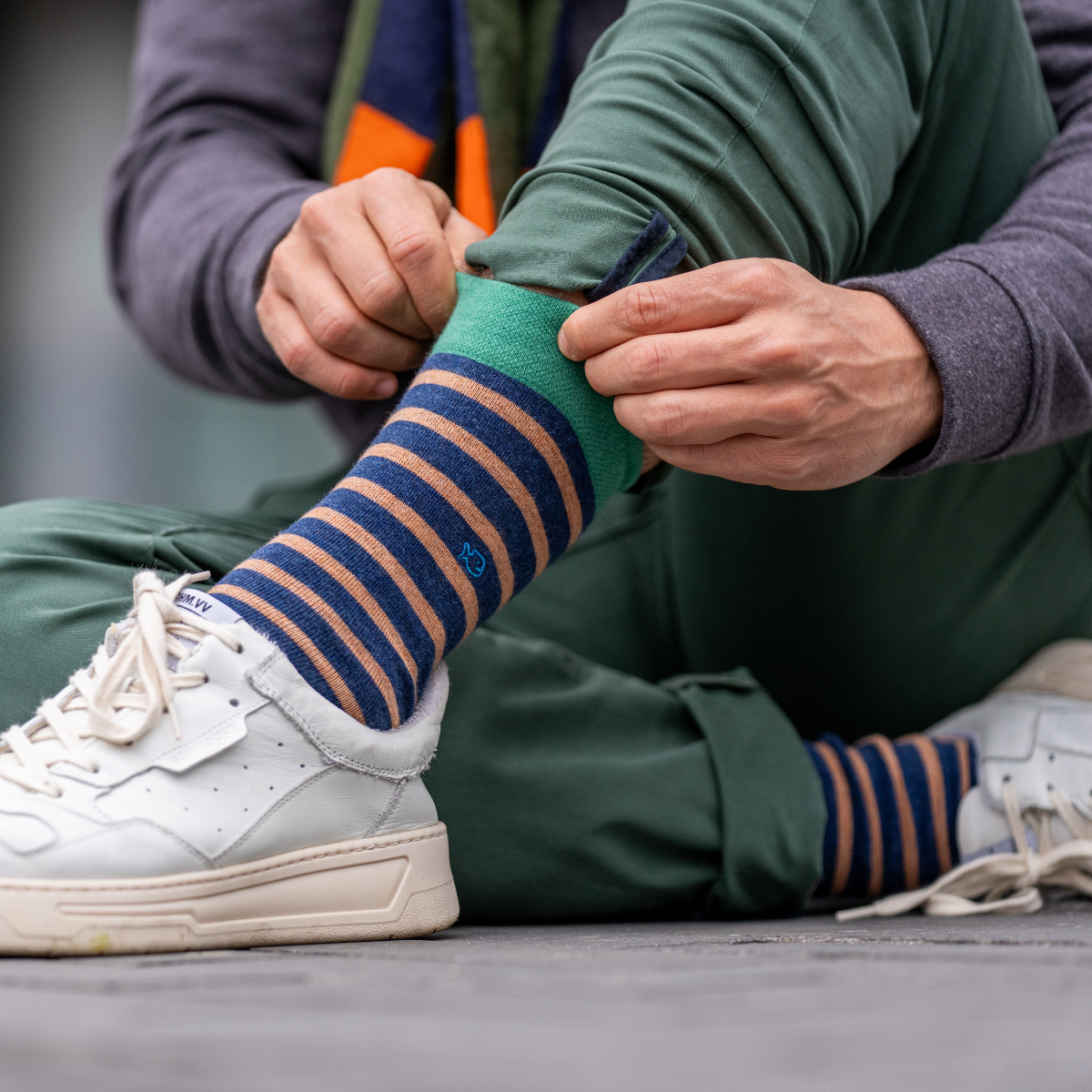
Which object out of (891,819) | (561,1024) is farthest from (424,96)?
(561,1024)

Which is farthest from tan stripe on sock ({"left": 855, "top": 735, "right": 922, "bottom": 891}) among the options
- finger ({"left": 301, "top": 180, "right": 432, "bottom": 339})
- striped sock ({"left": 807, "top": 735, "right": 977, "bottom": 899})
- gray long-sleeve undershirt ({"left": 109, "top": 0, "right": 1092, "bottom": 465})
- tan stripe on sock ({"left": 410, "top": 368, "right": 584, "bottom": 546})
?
finger ({"left": 301, "top": 180, "right": 432, "bottom": 339})

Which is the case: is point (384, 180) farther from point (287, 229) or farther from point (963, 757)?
point (963, 757)

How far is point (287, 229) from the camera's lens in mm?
855

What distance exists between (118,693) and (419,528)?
0.17m

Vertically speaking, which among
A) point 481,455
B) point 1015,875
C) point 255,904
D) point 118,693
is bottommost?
point 1015,875

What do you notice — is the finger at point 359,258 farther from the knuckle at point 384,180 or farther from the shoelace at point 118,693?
the shoelace at point 118,693

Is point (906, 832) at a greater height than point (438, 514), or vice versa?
point (438, 514)

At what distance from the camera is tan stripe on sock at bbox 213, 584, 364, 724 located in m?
0.55

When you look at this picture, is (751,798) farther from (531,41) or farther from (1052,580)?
(531,41)

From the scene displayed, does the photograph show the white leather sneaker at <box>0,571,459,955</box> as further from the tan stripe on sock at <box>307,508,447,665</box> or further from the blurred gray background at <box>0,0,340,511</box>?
the blurred gray background at <box>0,0,340,511</box>

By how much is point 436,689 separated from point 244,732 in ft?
0.39

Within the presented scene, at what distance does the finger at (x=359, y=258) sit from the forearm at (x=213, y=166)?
170mm

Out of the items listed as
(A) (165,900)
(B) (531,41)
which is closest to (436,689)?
(A) (165,900)

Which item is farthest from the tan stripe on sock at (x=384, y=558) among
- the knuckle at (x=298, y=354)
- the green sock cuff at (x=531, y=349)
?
the knuckle at (x=298, y=354)
